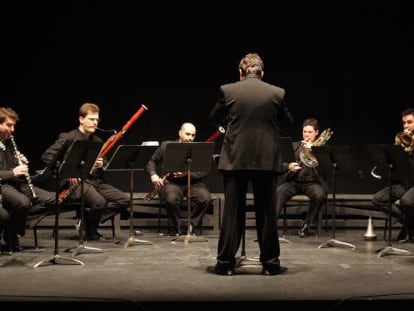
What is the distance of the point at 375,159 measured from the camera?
20.1ft

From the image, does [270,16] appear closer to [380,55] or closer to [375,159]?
[380,55]

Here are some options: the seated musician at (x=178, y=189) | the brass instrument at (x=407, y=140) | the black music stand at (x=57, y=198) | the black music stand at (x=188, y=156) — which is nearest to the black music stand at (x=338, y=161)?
the brass instrument at (x=407, y=140)

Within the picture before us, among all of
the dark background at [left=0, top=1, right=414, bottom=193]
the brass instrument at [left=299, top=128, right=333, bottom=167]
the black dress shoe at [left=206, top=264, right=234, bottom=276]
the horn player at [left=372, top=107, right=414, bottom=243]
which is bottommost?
the black dress shoe at [left=206, top=264, right=234, bottom=276]

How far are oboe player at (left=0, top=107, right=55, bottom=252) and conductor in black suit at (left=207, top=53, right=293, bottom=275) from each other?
2063 mm

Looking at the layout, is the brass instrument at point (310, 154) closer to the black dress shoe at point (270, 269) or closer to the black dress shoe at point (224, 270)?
the black dress shoe at point (270, 269)

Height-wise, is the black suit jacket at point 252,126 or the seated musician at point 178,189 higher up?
the black suit jacket at point 252,126

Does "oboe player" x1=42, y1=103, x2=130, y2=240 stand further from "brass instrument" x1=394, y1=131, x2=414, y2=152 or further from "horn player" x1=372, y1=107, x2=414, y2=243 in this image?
"brass instrument" x1=394, y1=131, x2=414, y2=152

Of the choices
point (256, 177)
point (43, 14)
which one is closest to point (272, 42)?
point (43, 14)

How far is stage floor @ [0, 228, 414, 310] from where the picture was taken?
421 cm

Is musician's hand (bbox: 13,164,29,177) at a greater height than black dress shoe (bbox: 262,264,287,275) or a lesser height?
greater

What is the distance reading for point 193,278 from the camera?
4.98 metres

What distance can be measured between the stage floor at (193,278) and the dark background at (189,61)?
7.39ft

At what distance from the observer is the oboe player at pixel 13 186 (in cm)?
607

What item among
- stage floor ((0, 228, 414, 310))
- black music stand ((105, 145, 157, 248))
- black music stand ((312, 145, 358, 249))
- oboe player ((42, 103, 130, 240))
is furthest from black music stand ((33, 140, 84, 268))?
black music stand ((312, 145, 358, 249))
